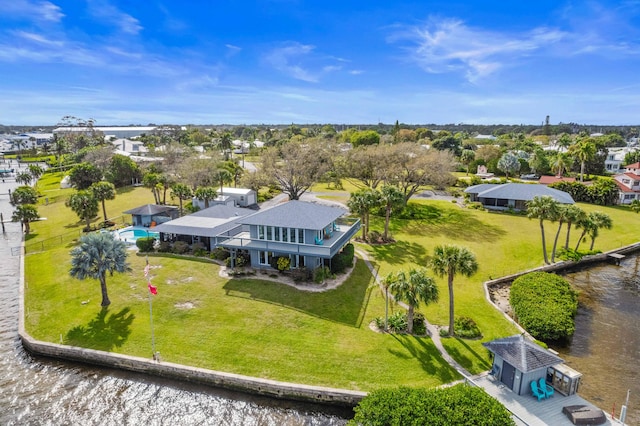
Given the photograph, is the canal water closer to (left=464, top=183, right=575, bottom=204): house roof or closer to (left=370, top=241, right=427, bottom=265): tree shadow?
(left=370, top=241, right=427, bottom=265): tree shadow

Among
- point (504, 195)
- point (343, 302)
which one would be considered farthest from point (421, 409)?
point (504, 195)

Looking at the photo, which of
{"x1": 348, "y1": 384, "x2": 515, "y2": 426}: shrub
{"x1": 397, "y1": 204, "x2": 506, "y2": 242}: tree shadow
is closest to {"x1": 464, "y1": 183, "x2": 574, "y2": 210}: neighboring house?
{"x1": 397, "y1": 204, "x2": 506, "y2": 242}: tree shadow

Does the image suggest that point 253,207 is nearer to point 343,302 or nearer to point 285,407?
point 343,302

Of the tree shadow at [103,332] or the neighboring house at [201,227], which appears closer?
the tree shadow at [103,332]

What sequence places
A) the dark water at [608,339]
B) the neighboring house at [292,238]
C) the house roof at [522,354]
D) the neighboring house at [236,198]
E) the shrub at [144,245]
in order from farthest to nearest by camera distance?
the neighboring house at [236,198] → the shrub at [144,245] → the neighboring house at [292,238] → the dark water at [608,339] → the house roof at [522,354]

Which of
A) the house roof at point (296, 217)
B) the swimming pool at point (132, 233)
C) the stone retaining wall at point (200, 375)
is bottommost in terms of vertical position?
the stone retaining wall at point (200, 375)

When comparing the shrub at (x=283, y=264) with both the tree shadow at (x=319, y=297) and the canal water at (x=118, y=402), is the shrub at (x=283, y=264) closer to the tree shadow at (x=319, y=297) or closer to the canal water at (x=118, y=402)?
the tree shadow at (x=319, y=297)

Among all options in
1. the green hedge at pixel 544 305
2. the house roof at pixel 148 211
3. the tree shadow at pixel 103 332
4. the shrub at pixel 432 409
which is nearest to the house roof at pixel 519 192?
the green hedge at pixel 544 305
